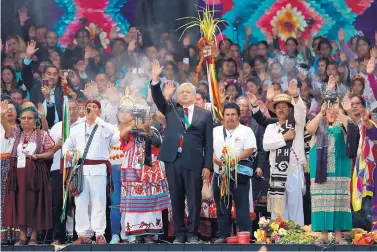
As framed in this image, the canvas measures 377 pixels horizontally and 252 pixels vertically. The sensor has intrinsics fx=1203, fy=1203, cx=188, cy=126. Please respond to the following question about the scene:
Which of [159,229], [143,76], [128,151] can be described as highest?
[143,76]

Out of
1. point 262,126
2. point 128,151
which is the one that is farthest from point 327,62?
point 128,151

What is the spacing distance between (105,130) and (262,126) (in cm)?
216

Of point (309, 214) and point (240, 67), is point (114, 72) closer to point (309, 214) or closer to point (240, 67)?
point (240, 67)

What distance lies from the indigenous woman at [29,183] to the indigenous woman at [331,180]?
3.39 m

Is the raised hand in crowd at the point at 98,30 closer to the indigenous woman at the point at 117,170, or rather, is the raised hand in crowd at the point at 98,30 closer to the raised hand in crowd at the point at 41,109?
the raised hand in crowd at the point at 41,109

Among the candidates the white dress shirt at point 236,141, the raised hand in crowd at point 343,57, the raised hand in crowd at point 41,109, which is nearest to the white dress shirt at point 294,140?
the white dress shirt at point 236,141

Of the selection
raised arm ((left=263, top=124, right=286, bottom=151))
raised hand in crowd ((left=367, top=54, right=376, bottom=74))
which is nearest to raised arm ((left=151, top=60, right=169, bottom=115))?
raised arm ((left=263, top=124, right=286, bottom=151))

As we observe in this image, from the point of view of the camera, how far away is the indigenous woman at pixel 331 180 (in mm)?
14102

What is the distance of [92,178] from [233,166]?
1733 mm

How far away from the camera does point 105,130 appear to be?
14.8 meters

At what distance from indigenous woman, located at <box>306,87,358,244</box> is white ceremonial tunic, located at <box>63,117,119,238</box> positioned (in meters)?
2.53

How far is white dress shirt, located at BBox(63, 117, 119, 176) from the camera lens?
14.8 metres

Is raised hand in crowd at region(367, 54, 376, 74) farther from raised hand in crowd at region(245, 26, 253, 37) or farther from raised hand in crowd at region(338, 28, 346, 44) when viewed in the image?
raised hand in crowd at region(245, 26, 253, 37)

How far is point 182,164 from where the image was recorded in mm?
14375
